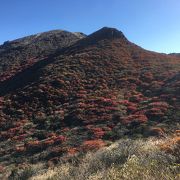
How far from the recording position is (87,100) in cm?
3953

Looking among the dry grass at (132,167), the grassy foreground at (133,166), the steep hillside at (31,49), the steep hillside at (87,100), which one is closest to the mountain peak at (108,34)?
the steep hillside at (87,100)

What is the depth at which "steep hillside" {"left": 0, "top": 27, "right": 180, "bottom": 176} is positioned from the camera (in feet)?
88.7

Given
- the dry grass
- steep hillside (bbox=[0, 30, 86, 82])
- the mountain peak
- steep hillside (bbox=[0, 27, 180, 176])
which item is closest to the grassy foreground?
the dry grass

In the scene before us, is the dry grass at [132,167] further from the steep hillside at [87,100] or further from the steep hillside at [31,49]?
the steep hillside at [31,49]

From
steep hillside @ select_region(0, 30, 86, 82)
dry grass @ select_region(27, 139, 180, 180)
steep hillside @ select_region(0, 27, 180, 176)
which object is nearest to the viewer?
dry grass @ select_region(27, 139, 180, 180)

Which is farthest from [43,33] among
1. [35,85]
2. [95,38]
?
[35,85]

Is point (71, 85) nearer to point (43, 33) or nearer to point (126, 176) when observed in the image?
point (126, 176)

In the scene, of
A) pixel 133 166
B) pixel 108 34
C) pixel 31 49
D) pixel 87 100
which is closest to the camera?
pixel 133 166

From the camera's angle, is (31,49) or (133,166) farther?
(31,49)

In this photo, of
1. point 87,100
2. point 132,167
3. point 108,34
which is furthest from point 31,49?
point 132,167

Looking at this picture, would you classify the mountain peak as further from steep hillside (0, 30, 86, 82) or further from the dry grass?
the dry grass

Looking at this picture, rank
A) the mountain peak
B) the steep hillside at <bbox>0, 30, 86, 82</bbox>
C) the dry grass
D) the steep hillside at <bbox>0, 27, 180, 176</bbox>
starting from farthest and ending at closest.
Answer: the mountain peak → the steep hillside at <bbox>0, 30, 86, 82</bbox> → the steep hillside at <bbox>0, 27, 180, 176</bbox> → the dry grass

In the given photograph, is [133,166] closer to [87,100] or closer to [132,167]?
[132,167]

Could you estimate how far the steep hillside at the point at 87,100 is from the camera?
27031 millimetres
